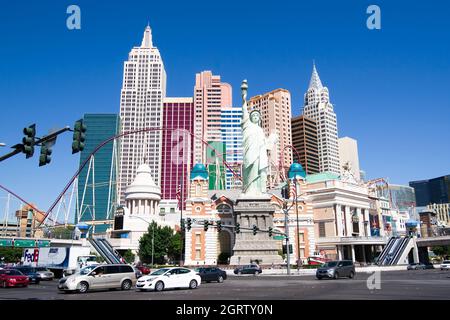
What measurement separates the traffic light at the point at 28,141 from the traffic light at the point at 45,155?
0.50 meters

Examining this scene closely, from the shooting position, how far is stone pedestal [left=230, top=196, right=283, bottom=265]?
68062 millimetres

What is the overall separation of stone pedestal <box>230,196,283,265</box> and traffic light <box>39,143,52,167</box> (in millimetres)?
54813

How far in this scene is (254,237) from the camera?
70.8m

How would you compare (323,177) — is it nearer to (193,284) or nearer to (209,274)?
(209,274)

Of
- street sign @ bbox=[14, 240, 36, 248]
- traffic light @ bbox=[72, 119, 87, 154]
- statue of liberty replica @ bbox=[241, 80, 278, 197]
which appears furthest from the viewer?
statue of liberty replica @ bbox=[241, 80, 278, 197]

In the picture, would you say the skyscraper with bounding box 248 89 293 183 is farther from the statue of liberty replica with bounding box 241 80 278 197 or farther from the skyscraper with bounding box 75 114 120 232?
the statue of liberty replica with bounding box 241 80 278 197

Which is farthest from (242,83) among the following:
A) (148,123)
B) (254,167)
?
(148,123)

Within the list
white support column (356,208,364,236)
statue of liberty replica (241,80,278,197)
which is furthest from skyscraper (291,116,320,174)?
statue of liberty replica (241,80,278,197)

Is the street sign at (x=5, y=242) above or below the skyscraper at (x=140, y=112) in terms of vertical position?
below

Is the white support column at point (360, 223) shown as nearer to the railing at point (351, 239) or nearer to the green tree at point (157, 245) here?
the railing at point (351, 239)

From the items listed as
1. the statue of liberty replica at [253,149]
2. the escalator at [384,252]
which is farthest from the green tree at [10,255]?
the escalator at [384,252]

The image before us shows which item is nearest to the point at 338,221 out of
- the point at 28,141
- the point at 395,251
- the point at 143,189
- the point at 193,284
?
the point at 395,251

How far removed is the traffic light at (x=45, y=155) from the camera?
15711 millimetres

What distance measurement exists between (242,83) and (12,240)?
156ft
